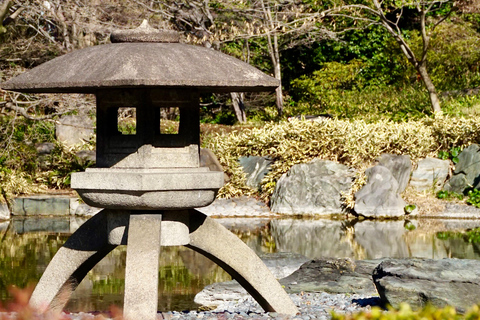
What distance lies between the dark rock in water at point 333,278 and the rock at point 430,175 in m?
6.26

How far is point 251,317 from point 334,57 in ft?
53.0

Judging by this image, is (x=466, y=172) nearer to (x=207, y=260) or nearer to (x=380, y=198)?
(x=380, y=198)

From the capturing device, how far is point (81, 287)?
7.77 m

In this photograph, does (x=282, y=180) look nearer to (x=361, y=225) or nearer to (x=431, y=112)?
(x=361, y=225)

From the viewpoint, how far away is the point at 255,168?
14.3 metres

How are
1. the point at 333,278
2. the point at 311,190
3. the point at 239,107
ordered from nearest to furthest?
the point at 333,278, the point at 311,190, the point at 239,107

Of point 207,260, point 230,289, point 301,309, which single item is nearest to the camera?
point 301,309

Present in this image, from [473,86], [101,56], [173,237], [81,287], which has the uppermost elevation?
[473,86]

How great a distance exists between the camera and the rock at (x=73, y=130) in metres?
15.3

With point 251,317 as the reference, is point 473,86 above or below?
above

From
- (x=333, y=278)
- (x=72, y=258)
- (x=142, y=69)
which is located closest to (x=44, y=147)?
(x=333, y=278)

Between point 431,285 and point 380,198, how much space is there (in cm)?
778

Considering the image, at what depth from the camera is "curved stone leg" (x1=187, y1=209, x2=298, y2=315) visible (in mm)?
5559

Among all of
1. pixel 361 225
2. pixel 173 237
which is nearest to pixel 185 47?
pixel 173 237
